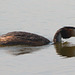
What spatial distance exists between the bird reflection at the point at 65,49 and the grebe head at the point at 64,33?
26 centimetres

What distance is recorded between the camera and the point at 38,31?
16531 mm

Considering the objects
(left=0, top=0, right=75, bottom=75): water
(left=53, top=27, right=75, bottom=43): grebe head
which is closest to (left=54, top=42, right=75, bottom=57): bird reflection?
(left=0, top=0, right=75, bottom=75): water

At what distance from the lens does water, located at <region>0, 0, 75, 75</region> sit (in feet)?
38.9

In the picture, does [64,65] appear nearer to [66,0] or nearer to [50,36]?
[50,36]

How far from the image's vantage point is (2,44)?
14.4 meters

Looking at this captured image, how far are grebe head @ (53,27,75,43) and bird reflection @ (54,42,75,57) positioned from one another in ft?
0.87

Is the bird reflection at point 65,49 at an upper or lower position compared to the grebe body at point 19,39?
lower

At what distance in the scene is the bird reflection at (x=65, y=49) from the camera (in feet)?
46.0

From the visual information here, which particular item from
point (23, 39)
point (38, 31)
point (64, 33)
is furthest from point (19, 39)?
point (38, 31)

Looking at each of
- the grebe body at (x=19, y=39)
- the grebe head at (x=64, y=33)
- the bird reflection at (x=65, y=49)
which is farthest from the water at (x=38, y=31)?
the grebe head at (x=64, y=33)

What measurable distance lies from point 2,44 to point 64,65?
3.01 meters

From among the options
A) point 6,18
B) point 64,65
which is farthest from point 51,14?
point 64,65

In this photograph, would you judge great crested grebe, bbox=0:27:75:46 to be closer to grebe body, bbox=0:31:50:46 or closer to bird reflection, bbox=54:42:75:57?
grebe body, bbox=0:31:50:46

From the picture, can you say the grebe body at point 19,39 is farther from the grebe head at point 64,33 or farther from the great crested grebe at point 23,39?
the grebe head at point 64,33
